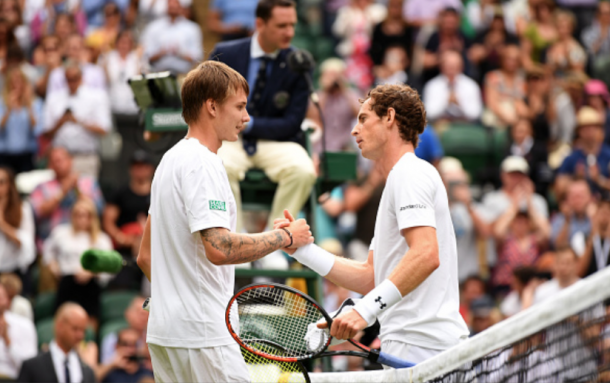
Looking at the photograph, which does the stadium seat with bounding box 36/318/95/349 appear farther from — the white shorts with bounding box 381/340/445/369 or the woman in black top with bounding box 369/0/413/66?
the woman in black top with bounding box 369/0/413/66

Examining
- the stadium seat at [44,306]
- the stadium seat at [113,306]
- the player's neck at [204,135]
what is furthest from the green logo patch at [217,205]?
the stadium seat at [44,306]

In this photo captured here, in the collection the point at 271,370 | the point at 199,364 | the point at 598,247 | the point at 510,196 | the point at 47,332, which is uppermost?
the point at 199,364

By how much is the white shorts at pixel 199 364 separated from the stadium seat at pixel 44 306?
21.3ft

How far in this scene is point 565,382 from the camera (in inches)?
143

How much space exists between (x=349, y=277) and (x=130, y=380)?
466cm

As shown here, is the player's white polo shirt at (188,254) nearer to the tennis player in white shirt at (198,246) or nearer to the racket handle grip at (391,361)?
the tennis player in white shirt at (198,246)

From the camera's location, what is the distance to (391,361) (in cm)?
415

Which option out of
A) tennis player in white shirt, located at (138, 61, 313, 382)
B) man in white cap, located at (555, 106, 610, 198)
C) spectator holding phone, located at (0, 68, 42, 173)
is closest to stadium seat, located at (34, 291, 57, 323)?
spectator holding phone, located at (0, 68, 42, 173)

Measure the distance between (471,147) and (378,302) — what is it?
8850mm

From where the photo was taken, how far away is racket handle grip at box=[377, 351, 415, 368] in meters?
4.13

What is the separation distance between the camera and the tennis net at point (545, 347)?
11.3ft

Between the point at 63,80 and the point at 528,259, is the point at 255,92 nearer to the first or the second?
the point at 528,259

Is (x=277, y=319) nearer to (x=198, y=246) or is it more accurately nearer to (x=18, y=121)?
(x=198, y=246)

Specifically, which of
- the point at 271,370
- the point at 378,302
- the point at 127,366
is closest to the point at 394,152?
the point at 378,302
